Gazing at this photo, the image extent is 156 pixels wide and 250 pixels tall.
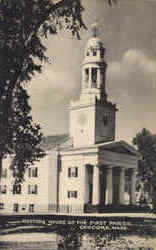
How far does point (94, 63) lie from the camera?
12.7m

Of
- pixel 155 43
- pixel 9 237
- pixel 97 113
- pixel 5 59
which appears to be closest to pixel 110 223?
pixel 9 237

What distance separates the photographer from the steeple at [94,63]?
10.1 metres

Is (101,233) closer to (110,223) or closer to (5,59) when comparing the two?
(110,223)

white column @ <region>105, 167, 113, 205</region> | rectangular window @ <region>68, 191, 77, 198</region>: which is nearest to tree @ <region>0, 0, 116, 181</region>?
rectangular window @ <region>68, 191, 77, 198</region>

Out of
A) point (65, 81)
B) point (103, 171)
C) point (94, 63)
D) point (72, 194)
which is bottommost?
point (72, 194)

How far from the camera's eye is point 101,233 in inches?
406

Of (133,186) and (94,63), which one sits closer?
(94,63)

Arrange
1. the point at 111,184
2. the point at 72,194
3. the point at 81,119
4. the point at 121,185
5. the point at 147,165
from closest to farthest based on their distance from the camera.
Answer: the point at 72,194
the point at 81,119
the point at 147,165
the point at 111,184
the point at 121,185

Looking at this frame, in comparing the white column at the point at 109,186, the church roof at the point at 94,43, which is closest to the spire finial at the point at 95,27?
the church roof at the point at 94,43

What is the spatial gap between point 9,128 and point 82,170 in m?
11.5

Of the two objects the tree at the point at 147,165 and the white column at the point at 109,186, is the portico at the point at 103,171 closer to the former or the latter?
the white column at the point at 109,186

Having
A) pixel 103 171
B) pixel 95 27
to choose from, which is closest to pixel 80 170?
pixel 103 171

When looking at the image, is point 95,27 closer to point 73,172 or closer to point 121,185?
point 73,172

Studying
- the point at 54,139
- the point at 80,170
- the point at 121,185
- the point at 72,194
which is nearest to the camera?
the point at 54,139
